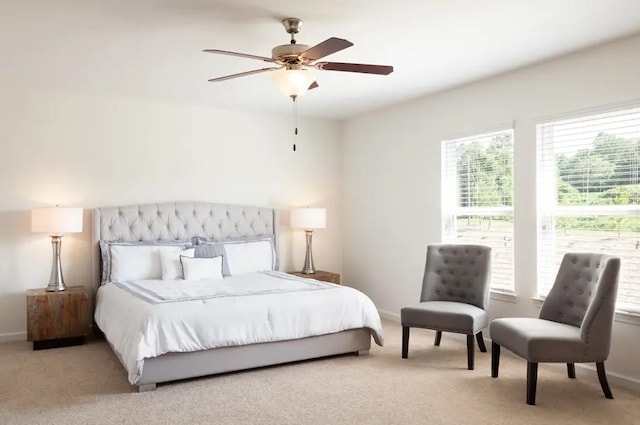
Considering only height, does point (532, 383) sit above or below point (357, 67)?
below

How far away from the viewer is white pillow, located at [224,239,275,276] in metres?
5.97

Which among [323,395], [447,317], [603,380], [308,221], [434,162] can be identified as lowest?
[323,395]

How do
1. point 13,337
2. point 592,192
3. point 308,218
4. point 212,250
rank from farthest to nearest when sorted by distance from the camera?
point 308,218, point 212,250, point 13,337, point 592,192

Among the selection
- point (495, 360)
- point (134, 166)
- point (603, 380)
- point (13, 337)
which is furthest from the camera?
point (134, 166)

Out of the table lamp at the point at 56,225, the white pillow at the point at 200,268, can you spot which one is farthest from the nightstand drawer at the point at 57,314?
the white pillow at the point at 200,268

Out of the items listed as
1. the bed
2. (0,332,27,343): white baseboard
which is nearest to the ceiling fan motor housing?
the bed

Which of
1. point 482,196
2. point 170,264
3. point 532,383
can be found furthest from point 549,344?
point 170,264

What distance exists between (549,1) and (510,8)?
227 millimetres

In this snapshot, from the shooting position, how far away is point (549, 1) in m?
3.18

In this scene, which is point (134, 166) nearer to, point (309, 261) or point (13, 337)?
point (13, 337)

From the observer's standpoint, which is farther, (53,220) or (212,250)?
(212,250)

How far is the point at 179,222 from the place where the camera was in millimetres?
6062

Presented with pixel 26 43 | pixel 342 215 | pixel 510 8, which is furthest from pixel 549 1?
pixel 342 215

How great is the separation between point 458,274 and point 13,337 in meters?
4.52
